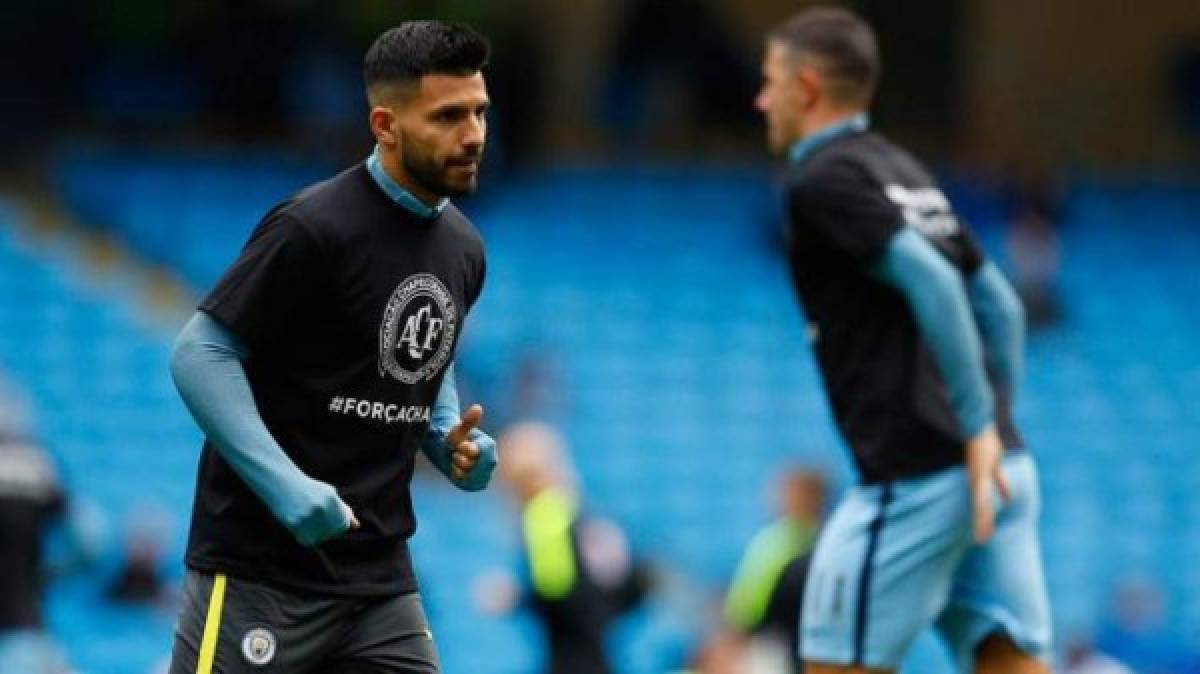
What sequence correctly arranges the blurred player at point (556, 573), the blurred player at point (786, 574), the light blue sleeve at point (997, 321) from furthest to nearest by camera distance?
the blurred player at point (556, 573), the blurred player at point (786, 574), the light blue sleeve at point (997, 321)

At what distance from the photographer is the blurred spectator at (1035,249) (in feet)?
→ 53.9

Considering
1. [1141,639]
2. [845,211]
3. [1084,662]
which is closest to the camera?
[845,211]

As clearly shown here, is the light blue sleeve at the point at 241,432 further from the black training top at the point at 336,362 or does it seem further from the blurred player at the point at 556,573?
the blurred player at the point at 556,573

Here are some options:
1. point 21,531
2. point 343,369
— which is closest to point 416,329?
point 343,369

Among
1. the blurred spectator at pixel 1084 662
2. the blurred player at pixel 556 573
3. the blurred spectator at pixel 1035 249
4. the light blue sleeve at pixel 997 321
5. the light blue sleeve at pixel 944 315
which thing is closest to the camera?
the light blue sleeve at pixel 944 315

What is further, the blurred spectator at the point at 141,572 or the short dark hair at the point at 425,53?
the blurred spectator at the point at 141,572

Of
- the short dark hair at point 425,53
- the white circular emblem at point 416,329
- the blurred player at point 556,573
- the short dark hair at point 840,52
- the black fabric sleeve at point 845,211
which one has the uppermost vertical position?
the short dark hair at point 840,52

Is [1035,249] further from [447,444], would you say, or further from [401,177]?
[401,177]

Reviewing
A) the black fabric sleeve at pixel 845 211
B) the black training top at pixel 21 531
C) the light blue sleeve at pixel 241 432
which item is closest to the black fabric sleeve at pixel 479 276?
the light blue sleeve at pixel 241 432

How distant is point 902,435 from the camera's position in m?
5.70

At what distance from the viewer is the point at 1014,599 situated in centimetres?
575

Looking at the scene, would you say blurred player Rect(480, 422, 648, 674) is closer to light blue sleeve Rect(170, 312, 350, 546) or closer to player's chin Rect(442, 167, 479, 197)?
player's chin Rect(442, 167, 479, 197)

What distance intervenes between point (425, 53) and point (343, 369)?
0.65m

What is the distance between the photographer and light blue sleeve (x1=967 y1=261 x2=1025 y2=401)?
Answer: 591cm
